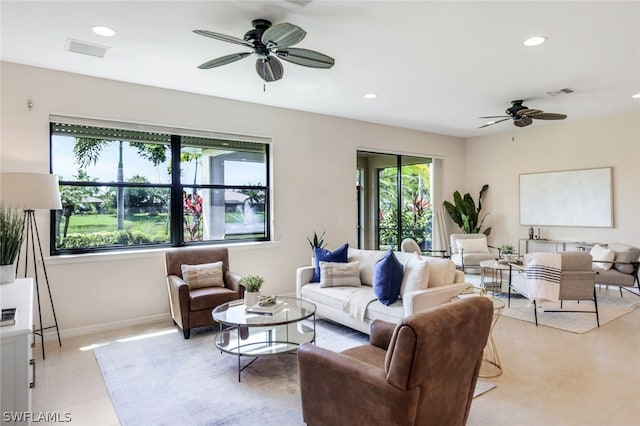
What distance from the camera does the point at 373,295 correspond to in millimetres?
3869

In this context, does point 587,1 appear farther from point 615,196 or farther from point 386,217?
point 386,217

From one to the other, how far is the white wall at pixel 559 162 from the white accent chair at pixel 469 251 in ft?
3.46

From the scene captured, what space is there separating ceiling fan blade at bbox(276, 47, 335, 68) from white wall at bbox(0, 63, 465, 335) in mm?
2285

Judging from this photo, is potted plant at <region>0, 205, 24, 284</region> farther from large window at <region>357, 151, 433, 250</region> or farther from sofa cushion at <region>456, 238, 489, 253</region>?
sofa cushion at <region>456, 238, 489, 253</region>

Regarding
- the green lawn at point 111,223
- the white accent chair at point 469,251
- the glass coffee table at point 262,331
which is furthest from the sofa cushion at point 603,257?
the green lawn at point 111,223

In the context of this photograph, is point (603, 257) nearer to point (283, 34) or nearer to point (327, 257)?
point (327, 257)

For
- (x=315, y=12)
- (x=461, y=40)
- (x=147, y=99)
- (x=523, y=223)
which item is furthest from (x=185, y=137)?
(x=523, y=223)

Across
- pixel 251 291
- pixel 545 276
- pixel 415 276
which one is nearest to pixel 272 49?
pixel 251 291

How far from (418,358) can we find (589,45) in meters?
3.48

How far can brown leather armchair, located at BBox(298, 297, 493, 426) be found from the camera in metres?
1.63

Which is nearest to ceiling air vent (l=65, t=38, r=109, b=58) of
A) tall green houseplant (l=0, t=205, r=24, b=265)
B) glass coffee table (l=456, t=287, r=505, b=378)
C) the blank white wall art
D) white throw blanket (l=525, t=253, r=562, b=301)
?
tall green houseplant (l=0, t=205, r=24, b=265)

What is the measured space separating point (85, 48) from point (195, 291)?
102 inches

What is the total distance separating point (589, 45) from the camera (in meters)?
3.43

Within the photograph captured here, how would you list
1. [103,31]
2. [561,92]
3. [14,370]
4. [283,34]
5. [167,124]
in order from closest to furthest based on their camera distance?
[14,370] → [283,34] → [103,31] → [167,124] → [561,92]
